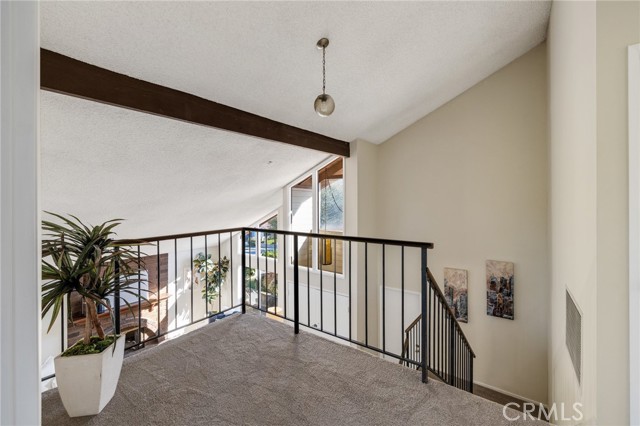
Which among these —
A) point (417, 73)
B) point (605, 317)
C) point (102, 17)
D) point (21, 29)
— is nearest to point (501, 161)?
point (417, 73)

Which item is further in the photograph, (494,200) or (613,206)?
(494,200)

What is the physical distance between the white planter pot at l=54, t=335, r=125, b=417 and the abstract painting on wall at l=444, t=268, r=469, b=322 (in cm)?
435

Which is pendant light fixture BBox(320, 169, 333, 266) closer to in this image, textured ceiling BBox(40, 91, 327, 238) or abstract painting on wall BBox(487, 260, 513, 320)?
textured ceiling BBox(40, 91, 327, 238)

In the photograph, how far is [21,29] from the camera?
473mm

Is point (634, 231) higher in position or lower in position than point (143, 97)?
lower

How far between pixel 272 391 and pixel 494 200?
12.7 ft

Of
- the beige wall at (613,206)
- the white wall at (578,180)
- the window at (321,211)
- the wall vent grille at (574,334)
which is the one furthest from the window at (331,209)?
the beige wall at (613,206)

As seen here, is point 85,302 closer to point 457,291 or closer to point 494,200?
point 457,291

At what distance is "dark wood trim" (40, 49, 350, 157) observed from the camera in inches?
85.3

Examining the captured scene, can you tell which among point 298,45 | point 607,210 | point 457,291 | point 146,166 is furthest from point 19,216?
point 457,291

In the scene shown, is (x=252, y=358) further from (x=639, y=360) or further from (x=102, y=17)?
(x=102, y=17)

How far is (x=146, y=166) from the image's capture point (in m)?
3.62

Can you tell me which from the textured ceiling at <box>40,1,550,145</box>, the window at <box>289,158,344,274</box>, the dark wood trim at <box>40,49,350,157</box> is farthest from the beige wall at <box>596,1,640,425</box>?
the window at <box>289,158,344,274</box>

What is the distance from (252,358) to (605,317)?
2181 millimetres
